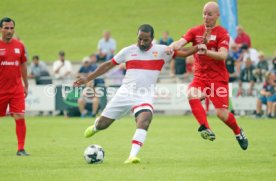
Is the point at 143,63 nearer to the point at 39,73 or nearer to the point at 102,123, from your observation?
the point at 102,123

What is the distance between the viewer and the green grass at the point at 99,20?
44.6 metres

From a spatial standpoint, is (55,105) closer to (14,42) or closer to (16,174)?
(14,42)

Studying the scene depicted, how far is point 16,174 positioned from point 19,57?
418cm

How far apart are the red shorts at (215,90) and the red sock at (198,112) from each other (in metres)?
0.26

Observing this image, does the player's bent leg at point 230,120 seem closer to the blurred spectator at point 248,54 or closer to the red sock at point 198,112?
the red sock at point 198,112

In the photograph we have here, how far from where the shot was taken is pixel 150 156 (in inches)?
579

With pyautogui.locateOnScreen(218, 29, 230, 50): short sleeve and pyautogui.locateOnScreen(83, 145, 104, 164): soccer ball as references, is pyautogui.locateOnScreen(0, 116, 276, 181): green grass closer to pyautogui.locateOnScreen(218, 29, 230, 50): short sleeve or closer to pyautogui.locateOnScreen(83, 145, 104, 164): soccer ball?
pyautogui.locateOnScreen(83, 145, 104, 164): soccer ball

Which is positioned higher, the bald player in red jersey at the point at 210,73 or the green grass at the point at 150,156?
the bald player in red jersey at the point at 210,73

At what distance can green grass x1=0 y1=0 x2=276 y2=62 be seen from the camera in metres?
44.6

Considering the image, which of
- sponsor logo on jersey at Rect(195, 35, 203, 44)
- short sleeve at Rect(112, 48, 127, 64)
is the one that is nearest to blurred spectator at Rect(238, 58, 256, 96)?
sponsor logo on jersey at Rect(195, 35, 203, 44)

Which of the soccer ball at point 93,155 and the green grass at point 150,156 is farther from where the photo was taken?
the soccer ball at point 93,155

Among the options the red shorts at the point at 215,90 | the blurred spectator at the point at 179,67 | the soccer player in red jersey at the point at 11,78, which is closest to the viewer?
the red shorts at the point at 215,90

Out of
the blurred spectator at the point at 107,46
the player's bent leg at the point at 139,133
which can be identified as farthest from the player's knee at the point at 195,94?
the blurred spectator at the point at 107,46

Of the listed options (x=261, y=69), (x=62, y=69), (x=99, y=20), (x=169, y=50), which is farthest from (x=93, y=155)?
(x=99, y=20)
